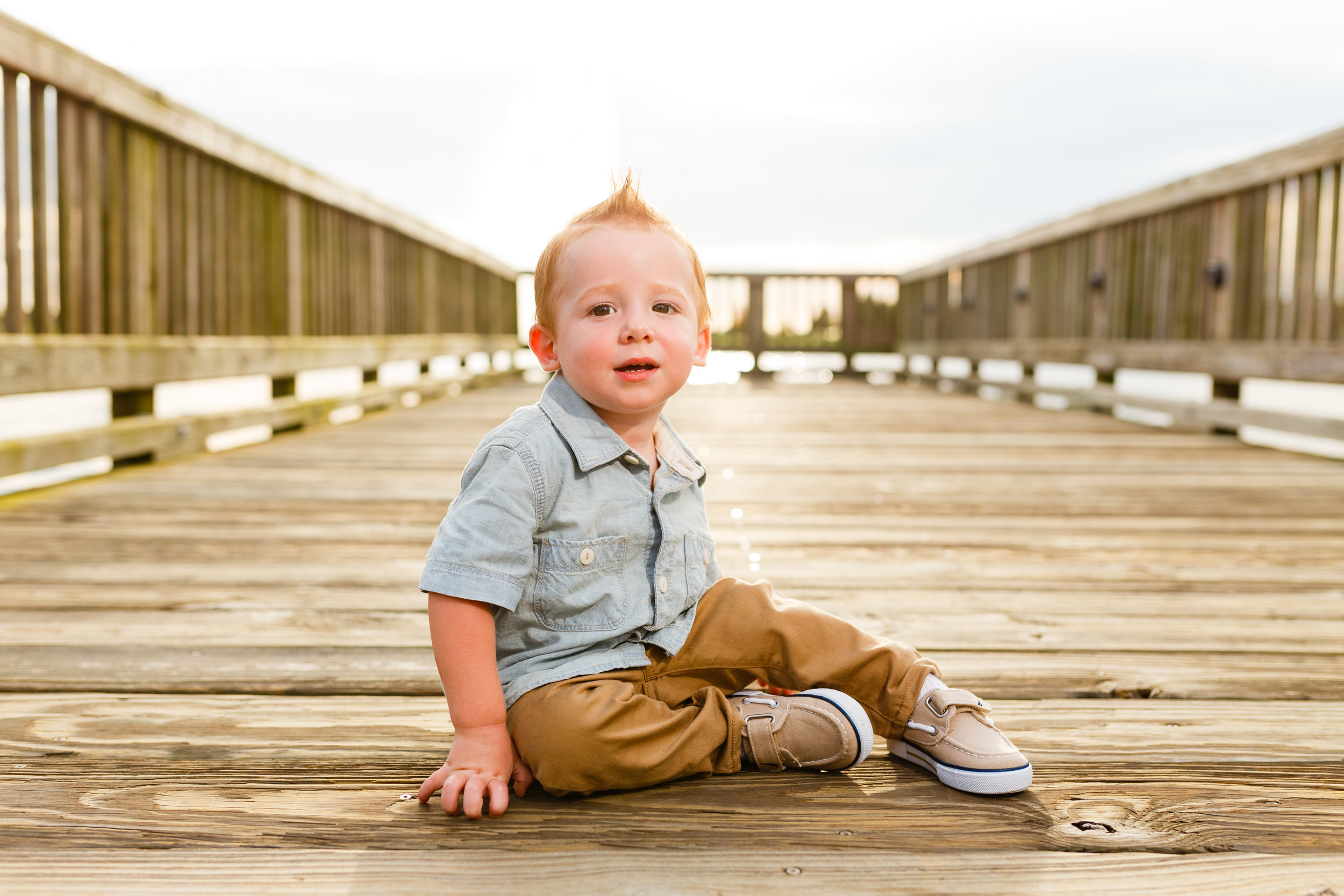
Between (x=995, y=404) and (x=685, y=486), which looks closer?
(x=685, y=486)

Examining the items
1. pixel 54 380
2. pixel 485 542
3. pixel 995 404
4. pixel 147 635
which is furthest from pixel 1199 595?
pixel 995 404

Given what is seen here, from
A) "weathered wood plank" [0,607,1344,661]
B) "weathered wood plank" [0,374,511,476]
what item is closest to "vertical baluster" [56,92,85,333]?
"weathered wood plank" [0,374,511,476]

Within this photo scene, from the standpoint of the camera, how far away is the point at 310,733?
1.27 metres

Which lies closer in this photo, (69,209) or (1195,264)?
(69,209)

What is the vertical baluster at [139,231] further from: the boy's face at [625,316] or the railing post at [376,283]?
the boy's face at [625,316]

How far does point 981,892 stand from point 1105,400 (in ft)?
19.6

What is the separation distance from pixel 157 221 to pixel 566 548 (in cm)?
310

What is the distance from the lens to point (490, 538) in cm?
112

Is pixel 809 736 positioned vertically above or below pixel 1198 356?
below

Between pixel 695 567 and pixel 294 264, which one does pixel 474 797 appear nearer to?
pixel 695 567

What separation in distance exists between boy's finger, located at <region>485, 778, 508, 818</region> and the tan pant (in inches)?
1.9

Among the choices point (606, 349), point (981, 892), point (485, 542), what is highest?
point (606, 349)

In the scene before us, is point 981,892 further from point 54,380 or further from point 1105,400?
point 1105,400

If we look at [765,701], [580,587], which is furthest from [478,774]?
[765,701]
